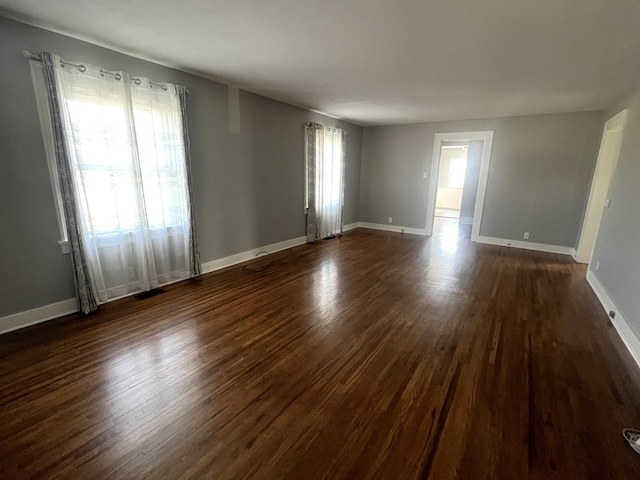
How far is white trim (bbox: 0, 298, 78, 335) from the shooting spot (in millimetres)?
2467

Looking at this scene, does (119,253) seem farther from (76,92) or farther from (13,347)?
(76,92)

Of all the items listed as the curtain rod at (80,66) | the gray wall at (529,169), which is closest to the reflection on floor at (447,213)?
the gray wall at (529,169)

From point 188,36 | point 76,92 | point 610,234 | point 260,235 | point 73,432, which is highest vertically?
point 188,36

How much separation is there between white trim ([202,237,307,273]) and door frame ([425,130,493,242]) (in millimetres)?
3064

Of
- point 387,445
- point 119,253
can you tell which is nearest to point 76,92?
point 119,253

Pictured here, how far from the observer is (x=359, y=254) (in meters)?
5.12

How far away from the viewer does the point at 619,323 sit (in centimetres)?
273

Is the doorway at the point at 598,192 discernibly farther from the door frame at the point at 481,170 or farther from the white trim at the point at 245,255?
the white trim at the point at 245,255

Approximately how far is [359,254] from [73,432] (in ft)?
13.6

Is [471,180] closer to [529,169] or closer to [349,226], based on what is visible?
[529,169]

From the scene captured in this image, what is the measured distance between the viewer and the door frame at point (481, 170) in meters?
5.82

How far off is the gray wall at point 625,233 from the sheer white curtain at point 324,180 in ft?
13.9

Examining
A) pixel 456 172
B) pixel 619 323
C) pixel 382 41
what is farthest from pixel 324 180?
pixel 456 172

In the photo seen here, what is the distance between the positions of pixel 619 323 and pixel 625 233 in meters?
0.95
